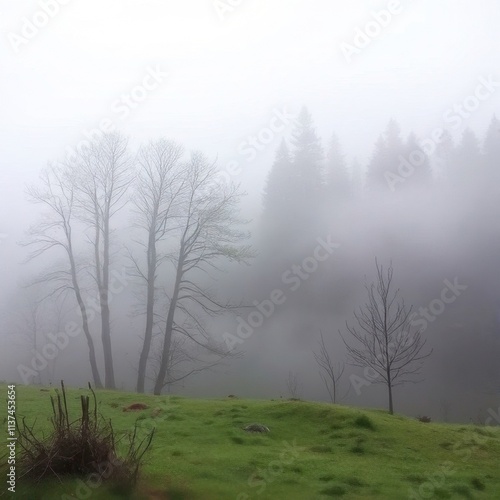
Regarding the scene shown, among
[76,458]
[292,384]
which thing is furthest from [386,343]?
[292,384]

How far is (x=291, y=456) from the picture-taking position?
7.72 m

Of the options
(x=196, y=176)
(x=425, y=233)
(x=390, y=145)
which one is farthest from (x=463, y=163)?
(x=196, y=176)

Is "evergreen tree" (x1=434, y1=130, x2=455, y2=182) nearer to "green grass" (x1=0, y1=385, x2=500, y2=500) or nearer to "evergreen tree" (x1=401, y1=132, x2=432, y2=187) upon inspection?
"evergreen tree" (x1=401, y1=132, x2=432, y2=187)

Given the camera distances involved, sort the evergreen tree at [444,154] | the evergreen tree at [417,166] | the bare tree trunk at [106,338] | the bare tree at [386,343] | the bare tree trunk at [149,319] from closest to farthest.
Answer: the bare tree at [386,343] → the bare tree trunk at [149,319] → the bare tree trunk at [106,338] → the evergreen tree at [417,166] → the evergreen tree at [444,154]

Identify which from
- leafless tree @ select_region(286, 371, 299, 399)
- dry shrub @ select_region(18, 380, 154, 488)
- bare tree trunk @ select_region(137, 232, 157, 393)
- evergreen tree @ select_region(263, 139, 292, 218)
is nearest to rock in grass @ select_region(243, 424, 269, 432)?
dry shrub @ select_region(18, 380, 154, 488)

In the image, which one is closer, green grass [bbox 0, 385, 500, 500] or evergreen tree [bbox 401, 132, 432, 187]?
green grass [bbox 0, 385, 500, 500]

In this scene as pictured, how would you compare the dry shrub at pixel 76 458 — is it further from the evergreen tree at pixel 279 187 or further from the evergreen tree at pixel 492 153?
the evergreen tree at pixel 492 153

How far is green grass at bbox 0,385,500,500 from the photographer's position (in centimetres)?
604

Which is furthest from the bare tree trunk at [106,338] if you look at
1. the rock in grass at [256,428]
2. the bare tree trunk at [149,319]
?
the rock in grass at [256,428]

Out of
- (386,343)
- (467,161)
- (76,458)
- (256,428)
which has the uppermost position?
(467,161)

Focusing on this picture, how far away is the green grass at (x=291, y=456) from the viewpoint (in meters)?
6.04

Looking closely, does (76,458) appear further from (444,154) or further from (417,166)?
(444,154)

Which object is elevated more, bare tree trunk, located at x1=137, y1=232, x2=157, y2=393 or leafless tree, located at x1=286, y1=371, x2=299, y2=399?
bare tree trunk, located at x1=137, y1=232, x2=157, y2=393

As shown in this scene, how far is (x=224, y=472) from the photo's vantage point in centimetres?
663
